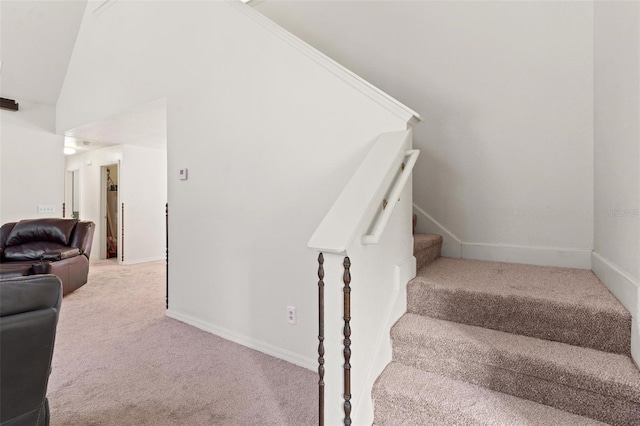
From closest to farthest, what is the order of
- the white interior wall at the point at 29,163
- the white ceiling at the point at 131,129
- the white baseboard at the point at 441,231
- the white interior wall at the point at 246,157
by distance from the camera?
the white interior wall at the point at 246,157, the white baseboard at the point at 441,231, the white ceiling at the point at 131,129, the white interior wall at the point at 29,163

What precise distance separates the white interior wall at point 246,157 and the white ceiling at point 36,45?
1909 mm

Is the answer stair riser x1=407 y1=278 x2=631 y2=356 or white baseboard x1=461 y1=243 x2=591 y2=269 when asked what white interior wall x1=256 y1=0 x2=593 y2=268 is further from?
stair riser x1=407 y1=278 x2=631 y2=356

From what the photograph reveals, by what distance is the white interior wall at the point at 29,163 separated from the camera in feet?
16.2

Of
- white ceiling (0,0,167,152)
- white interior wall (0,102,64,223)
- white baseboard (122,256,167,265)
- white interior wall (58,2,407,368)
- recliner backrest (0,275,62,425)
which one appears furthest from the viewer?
white baseboard (122,256,167,265)

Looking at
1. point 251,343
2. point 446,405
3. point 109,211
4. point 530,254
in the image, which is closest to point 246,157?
point 251,343

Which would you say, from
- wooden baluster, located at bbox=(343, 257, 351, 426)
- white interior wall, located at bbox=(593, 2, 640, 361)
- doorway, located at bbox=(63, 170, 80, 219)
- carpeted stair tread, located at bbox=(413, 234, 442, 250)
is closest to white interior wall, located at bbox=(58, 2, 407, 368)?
carpeted stair tread, located at bbox=(413, 234, 442, 250)

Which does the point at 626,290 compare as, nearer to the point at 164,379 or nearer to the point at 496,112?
the point at 496,112

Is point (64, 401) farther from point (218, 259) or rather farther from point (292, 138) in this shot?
point (292, 138)

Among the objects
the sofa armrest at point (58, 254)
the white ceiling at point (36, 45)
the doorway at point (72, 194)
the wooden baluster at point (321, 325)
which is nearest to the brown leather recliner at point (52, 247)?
the sofa armrest at point (58, 254)

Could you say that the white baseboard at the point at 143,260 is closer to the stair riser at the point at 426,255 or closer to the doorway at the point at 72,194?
the doorway at the point at 72,194

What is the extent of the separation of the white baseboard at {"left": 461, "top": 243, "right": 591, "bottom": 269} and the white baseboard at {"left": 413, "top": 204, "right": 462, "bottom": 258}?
0.06m

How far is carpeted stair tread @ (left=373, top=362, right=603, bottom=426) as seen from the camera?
1.26 meters

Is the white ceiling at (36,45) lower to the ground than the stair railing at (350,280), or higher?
higher

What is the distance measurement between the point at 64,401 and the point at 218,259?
1296 mm
